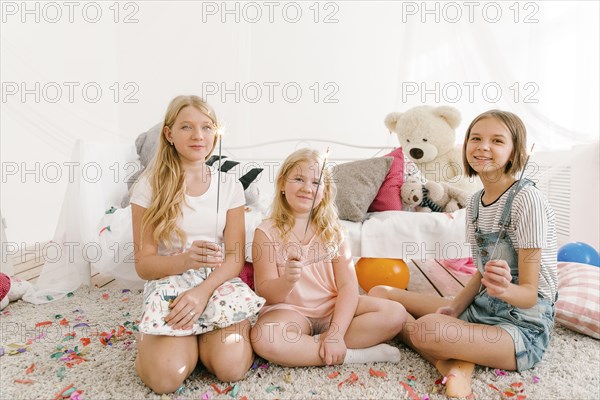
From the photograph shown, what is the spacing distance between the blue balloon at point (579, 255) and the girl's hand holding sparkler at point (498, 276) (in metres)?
1.20

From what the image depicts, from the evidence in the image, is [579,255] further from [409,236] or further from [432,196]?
[409,236]

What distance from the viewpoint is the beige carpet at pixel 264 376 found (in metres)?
1.05

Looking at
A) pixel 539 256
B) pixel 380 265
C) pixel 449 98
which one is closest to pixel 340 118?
pixel 449 98

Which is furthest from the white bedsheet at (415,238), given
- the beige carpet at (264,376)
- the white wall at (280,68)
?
the white wall at (280,68)

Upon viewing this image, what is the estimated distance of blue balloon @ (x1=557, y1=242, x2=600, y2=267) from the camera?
1.99m

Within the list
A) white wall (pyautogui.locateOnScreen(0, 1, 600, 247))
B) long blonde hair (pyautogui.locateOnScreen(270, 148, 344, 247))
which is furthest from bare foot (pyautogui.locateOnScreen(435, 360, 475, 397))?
white wall (pyautogui.locateOnScreen(0, 1, 600, 247))

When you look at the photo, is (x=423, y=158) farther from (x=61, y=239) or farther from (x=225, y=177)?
(x=61, y=239)

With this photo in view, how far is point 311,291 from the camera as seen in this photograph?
127cm

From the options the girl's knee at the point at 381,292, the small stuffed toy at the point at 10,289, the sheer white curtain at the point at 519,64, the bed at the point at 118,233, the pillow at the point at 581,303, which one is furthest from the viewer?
the sheer white curtain at the point at 519,64

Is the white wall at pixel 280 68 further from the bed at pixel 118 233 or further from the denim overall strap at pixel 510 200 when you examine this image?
the denim overall strap at pixel 510 200

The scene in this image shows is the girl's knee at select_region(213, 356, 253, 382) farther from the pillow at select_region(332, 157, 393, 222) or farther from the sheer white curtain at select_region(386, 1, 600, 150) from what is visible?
the sheer white curtain at select_region(386, 1, 600, 150)

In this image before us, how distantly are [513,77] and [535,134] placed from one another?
332mm

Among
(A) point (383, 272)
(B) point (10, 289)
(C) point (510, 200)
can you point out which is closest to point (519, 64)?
(A) point (383, 272)

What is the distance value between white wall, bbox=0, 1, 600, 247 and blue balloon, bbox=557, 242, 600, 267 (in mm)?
690
